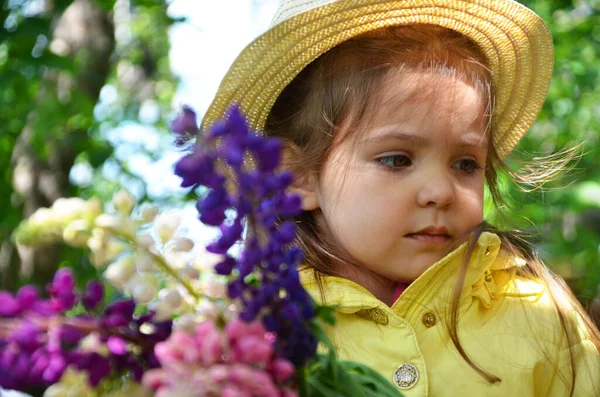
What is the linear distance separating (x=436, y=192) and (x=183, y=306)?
0.92 metres

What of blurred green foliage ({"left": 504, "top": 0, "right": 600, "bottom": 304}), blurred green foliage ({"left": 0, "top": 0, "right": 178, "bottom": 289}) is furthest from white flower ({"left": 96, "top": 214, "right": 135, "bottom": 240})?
blurred green foliage ({"left": 504, "top": 0, "right": 600, "bottom": 304})

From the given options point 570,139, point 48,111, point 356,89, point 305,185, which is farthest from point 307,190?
point 570,139

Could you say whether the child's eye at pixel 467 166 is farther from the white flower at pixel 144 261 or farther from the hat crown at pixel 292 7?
the white flower at pixel 144 261

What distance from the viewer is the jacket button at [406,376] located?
1.63m

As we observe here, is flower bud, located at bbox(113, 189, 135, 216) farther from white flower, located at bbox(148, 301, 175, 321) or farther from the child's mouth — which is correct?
the child's mouth

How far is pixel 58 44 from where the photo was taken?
421 cm

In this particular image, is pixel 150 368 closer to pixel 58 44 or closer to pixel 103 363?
pixel 103 363

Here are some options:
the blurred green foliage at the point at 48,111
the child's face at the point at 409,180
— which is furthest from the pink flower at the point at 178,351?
the blurred green foliage at the point at 48,111

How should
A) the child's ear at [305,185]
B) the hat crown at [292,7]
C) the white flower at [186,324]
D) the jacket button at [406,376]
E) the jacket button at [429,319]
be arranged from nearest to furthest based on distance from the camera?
the white flower at [186,324], the jacket button at [406,376], the jacket button at [429,319], the hat crown at [292,7], the child's ear at [305,185]

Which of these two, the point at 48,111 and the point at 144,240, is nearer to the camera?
the point at 144,240

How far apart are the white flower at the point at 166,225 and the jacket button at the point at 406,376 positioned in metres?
0.87

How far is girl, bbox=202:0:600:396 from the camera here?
1709 millimetres

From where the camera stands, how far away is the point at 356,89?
190cm

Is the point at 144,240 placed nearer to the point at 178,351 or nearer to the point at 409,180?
the point at 178,351
